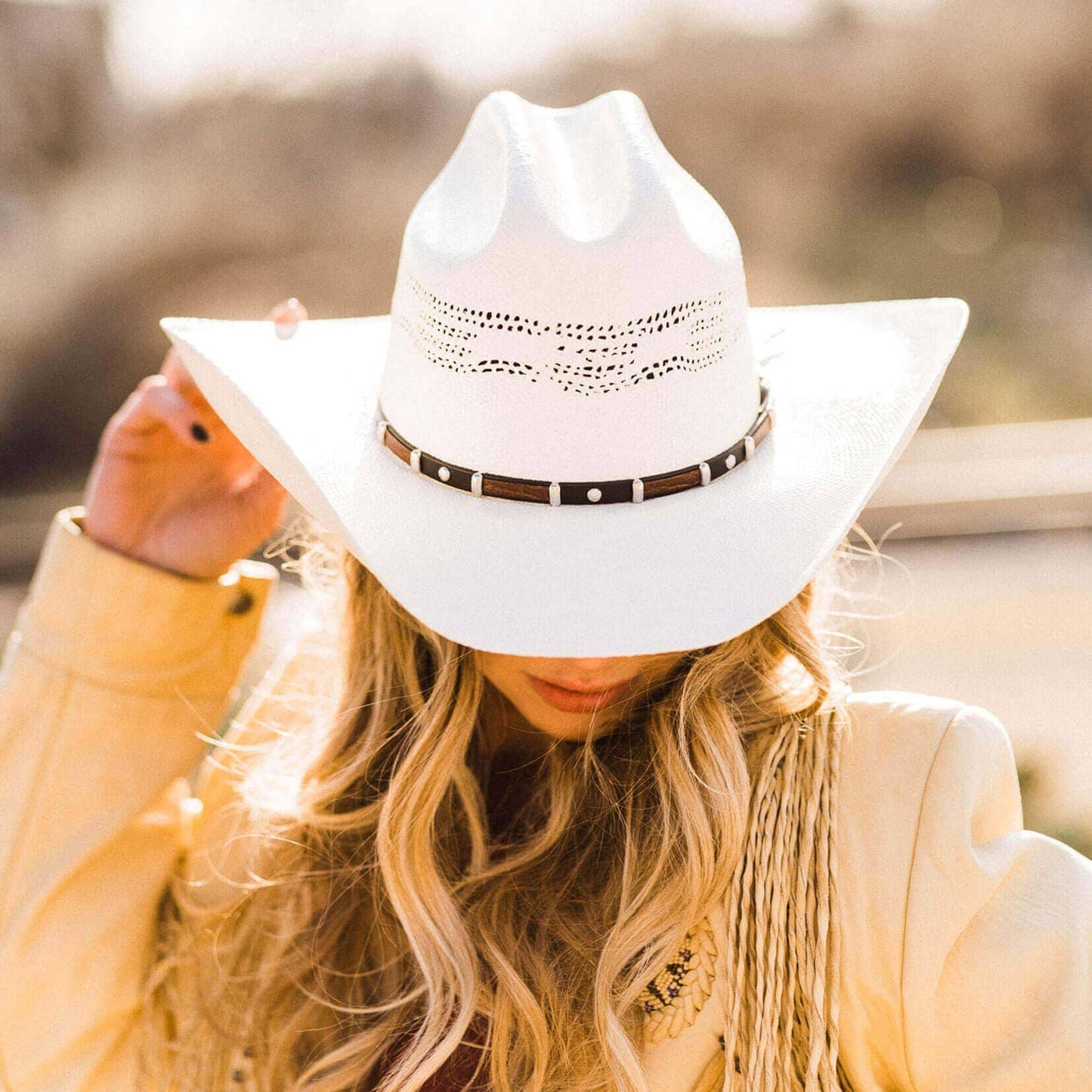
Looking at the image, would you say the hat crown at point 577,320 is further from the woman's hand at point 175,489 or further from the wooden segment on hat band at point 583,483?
the woman's hand at point 175,489

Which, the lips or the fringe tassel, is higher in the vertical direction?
the lips

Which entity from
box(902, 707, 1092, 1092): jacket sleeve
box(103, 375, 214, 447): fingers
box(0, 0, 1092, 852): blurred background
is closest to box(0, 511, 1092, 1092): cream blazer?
box(902, 707, 1092, 1092): jacket sleeve

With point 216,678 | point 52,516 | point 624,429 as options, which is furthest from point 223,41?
point 624,429

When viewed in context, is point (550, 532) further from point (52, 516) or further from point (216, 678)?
point (52, 516)

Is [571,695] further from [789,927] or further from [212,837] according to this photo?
[212,837]

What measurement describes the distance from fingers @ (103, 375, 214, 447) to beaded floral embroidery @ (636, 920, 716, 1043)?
0.94 meters

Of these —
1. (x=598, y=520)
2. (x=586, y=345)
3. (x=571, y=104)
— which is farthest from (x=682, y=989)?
(x=571, y=104)

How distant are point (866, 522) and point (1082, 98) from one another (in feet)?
20.7

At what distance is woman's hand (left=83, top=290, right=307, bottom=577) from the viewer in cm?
164

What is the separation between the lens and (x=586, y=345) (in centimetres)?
102

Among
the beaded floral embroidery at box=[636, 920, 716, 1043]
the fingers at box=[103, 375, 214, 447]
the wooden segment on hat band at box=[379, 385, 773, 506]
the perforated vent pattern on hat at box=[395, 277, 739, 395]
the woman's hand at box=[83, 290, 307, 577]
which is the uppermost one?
the perforated vent pattern on hat at box=[395, 277, 739, 395]

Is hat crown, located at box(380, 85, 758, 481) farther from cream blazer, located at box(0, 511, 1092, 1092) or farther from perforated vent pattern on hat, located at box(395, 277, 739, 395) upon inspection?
cream blazer, located at box(0, 511, 1092, 1092)

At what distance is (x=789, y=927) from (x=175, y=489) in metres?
1.01

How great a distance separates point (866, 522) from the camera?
4.79 m
